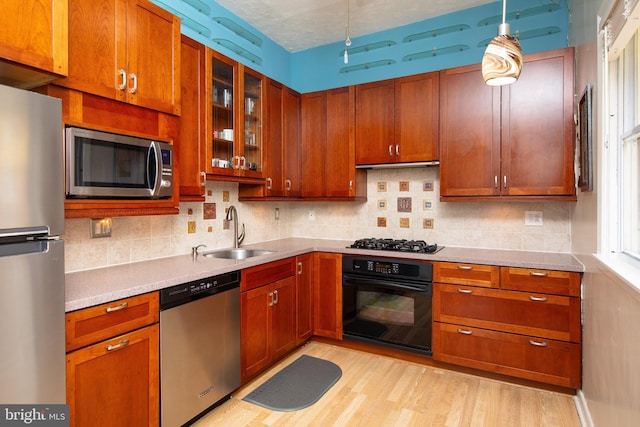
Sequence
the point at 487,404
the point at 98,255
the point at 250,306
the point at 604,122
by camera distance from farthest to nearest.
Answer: the point at 250,306
the point at 487,404
the point at 98,255
the point at 604,122

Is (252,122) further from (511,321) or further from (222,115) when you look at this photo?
(511,321)

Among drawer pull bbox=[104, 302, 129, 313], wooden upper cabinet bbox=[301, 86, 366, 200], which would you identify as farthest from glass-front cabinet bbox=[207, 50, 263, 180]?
drawer pull bbox=[104, 302, 129, 313]

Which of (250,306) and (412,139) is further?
(412,139)

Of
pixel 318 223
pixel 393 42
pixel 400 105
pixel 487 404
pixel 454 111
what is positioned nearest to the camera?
pixel 487 404

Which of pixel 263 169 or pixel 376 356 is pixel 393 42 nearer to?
pixel 263 169

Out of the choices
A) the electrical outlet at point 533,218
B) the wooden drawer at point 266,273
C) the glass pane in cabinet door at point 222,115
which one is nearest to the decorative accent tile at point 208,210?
the glass pane in cabinet door at point 222,115

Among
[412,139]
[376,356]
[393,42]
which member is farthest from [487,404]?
[393,42]

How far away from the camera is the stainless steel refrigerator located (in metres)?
1.19

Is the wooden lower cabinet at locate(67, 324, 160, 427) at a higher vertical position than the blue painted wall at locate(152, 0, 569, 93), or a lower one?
lower

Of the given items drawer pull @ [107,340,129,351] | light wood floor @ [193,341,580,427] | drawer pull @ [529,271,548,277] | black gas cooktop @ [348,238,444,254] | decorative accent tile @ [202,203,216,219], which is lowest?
light wood floor @ [193,341,580,427]

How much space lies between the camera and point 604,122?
5.65ft

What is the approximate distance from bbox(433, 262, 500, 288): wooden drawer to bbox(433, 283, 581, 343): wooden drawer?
0.04m

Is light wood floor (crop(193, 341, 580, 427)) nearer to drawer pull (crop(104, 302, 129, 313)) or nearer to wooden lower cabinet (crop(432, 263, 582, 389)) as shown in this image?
wooden lower cabinet (crop(432, 263, 582, 389))

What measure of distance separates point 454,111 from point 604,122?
1226 mm
